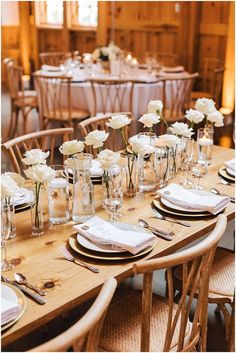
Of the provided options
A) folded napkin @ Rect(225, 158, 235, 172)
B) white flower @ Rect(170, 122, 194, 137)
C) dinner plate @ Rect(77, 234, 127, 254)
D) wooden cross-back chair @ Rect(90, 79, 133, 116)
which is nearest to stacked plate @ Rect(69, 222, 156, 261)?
dinner plate @ Rect(77, 234, 127, 254)

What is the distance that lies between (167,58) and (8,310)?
617 cm

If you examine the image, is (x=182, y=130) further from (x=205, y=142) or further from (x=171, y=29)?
(x=171, y=29)

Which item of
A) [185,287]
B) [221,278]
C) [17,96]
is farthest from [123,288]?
[17,96]

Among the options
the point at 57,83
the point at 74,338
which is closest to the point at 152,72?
the point at 57,83

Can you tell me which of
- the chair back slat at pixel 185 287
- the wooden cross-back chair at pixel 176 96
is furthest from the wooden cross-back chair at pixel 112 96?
the chair back slat at pixel 185 287

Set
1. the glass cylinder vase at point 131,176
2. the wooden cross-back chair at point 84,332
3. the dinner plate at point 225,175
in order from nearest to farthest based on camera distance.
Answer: the wooden cross-back chair at point 84,332
the glass cylinder vase at point 131,176
the dinner plate at point 225,175

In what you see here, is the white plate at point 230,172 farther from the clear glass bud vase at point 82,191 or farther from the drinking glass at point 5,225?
the drinking glass at point 5,225

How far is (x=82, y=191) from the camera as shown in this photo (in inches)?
78.5

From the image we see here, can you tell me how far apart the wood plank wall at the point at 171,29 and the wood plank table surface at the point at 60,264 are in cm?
521

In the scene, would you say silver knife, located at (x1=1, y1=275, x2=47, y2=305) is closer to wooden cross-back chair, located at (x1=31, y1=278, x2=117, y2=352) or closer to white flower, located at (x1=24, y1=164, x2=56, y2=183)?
wooden cross-back chair, located at (x1=31, y1=278, x2=117, y2=352)

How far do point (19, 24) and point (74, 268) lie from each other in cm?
891

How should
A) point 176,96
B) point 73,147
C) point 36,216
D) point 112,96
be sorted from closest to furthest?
point 36,216, point 73,147, point 112,96, point 176,96

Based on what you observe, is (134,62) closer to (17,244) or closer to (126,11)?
(126,11)

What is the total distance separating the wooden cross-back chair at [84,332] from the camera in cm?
105
